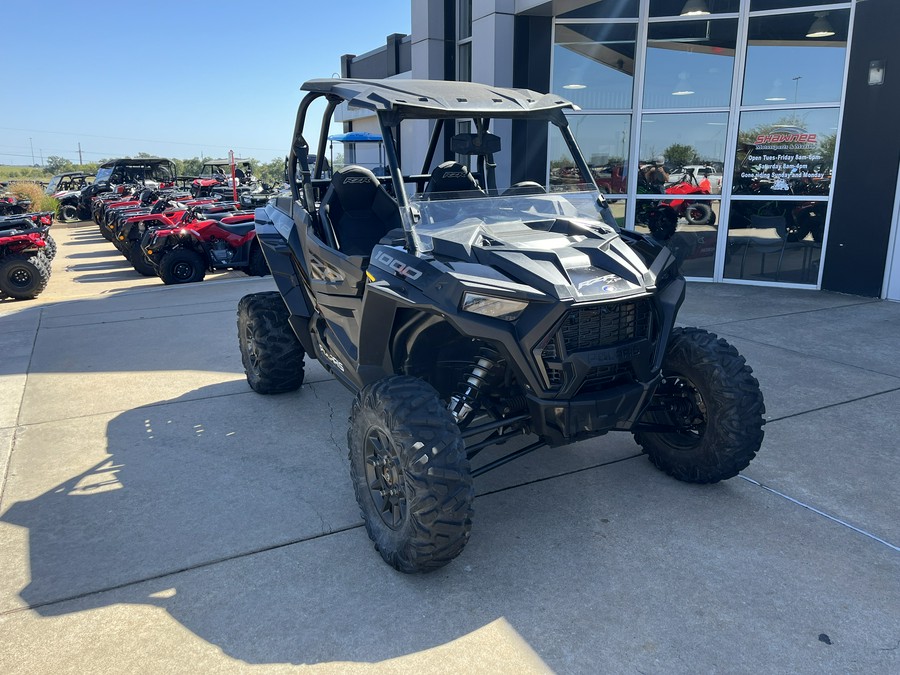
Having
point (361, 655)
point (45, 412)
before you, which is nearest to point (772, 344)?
point (361, 655)

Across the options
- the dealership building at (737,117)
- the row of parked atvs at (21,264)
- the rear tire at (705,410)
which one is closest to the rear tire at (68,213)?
the row of parked atvs at (21,264)

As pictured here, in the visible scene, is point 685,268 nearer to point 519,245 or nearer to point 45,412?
point 519,245

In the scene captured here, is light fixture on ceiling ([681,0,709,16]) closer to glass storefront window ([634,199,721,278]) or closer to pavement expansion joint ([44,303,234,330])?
glass storefront window ([634,199,721,278])

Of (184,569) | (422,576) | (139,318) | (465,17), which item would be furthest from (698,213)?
(184,569)

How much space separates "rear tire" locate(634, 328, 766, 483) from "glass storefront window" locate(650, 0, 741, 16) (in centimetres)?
718

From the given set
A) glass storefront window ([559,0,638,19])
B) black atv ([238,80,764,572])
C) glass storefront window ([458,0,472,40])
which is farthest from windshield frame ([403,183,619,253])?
glass storefront window ([458,0,472,40])

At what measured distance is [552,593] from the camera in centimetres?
279

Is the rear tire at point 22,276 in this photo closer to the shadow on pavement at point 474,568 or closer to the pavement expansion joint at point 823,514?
the shadow on pavement at point 474,568

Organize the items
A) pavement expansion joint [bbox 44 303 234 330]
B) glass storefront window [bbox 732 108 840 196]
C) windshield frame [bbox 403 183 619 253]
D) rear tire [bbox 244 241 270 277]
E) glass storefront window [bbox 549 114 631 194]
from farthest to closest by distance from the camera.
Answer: rear tire [bbox 244 241 270 277]
glass storefront window [bbox 549 114 631 194]
glass storefront window [bbox 732 108 840 196]
pavement expansion joint [bbox 44 303 234 330]
windshield frame [bbox 403 183 619 253]

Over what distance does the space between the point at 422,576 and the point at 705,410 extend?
5.47 ft

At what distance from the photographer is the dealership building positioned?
812 centimetres

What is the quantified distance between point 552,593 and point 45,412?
4.06 meters

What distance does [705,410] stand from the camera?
346cm

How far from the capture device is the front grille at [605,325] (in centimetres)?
284
